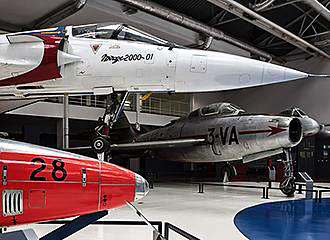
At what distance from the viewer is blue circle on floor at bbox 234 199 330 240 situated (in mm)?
5172

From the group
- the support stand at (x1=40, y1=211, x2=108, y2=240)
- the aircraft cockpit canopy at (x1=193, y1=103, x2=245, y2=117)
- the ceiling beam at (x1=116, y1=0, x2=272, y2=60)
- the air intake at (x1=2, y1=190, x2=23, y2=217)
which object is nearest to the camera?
the air intake at (x1=2, y1=190, x2=23, y2=217)

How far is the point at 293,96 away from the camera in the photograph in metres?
18.4

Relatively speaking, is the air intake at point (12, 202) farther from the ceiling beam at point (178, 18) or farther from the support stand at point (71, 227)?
the ceiling beam at point (178, 18)

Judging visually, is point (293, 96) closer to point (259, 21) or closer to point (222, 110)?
point (259, 21)

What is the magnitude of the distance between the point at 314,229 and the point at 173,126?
736 cm

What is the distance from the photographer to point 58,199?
302 cm

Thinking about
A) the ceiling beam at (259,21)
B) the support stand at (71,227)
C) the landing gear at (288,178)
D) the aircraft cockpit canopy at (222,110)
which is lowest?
the landing gear at (288,178)

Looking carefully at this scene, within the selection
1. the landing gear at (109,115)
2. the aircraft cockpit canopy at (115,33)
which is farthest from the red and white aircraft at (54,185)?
the aircraft cockpit canopy at (115,33)

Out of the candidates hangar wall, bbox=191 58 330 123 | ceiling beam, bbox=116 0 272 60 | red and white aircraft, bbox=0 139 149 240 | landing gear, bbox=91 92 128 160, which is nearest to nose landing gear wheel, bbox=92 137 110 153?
landing gear, bbox=91 92 128 160

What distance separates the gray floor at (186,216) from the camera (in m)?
4.90

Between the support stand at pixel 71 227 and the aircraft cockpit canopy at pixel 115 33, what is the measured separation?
11.2ft

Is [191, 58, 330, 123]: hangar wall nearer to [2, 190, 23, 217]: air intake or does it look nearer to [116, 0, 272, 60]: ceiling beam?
[116, 0, 272, 60]: ceiling beam

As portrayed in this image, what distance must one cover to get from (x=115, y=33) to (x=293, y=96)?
47.1 feet

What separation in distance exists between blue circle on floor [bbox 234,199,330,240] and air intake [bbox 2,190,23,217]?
3.15 meters
